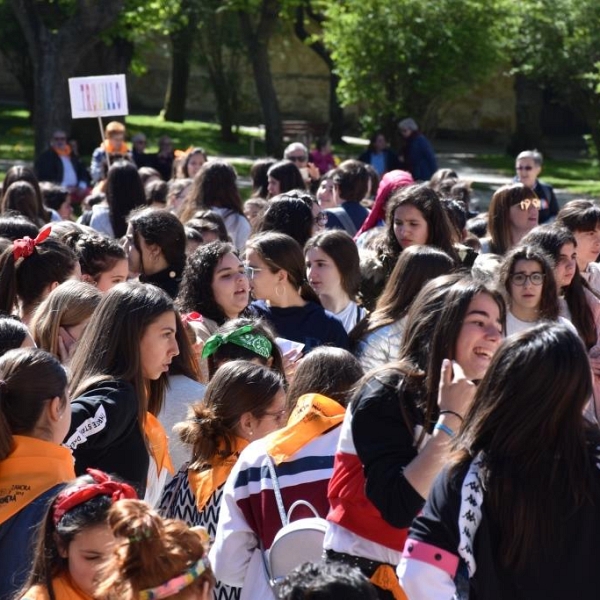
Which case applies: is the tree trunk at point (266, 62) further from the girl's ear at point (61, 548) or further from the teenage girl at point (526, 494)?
the teenage girl at point (526, 494)

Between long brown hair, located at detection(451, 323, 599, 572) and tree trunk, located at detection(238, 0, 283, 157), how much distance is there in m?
23.7

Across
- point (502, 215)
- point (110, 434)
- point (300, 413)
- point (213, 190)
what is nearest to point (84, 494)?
point (300, 413)

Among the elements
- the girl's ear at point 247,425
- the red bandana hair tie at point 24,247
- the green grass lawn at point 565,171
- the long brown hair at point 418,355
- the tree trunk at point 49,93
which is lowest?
the green grass lawn at point 565,171

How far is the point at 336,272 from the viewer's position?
6.78 meters

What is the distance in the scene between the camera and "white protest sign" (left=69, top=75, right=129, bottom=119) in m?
13.5

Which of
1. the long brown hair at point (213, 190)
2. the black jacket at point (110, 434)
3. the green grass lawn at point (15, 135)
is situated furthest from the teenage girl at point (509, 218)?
the green grass lawn at point (15, 135)

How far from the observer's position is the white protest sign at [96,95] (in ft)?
44.2

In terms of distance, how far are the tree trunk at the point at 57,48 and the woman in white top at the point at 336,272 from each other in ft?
43.2

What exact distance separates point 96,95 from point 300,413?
33.4 ft

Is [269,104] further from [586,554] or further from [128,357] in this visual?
[586,554]

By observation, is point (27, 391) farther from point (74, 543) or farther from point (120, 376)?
point (74, 543)

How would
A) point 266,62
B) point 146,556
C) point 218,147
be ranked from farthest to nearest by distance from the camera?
point 218,147 → point 266,62 → point 146,556

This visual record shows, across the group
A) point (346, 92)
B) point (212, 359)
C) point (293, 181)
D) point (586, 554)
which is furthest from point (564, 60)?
point (586, 554)

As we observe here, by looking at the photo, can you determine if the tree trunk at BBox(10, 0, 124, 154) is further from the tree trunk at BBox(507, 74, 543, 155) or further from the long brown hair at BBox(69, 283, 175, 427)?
the long brown hair at BBox(69, 283, 175, 427)
